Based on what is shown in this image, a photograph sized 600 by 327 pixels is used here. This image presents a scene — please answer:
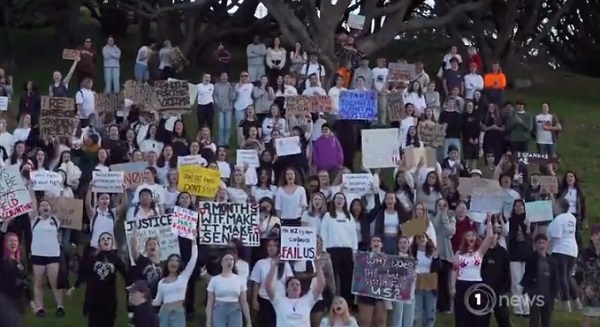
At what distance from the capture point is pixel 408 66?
2030 centimetres

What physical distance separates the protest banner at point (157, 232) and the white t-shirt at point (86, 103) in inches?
237

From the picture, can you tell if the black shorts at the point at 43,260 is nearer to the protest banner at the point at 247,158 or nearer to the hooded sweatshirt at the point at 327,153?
the protest banner at the point at 247,158

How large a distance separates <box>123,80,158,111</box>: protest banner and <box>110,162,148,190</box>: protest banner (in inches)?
136

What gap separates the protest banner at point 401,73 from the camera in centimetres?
1969

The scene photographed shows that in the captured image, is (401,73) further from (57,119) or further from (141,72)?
(57,119)

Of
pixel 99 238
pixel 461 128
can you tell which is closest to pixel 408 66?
pixel 461 128

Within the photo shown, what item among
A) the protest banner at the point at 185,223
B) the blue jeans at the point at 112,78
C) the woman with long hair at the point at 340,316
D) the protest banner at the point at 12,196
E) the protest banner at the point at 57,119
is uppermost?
the blue jeans at the point at 112,78

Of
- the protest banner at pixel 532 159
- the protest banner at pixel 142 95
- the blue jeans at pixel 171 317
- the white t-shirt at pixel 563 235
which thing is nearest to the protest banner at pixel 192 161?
the blue jeans at pixel 171 317

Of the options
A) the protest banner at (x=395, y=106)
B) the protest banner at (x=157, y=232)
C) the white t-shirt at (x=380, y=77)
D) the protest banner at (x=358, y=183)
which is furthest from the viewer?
the white t-shirt at (x=380, y=77)

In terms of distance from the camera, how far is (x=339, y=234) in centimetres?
1274

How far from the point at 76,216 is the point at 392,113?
621 cm

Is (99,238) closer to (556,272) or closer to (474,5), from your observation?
(556,272)

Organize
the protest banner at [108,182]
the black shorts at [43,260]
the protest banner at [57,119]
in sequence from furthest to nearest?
the protest banner at [57,119] → the protest banner at [108,182] → the black shorts at [43,260]

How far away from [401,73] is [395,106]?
5.32 ft
